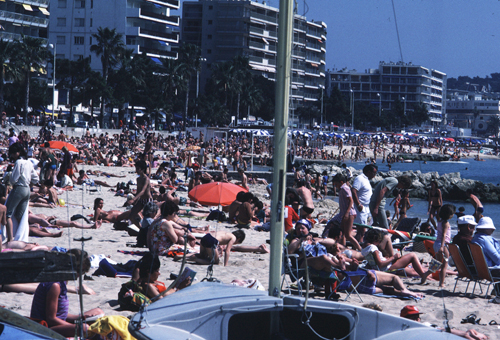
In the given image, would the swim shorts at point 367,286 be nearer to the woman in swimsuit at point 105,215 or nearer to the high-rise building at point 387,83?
the woman in swimsuit at point 105,215

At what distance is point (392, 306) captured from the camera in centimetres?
711

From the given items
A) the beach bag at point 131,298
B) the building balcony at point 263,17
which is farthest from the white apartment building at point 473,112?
the beach bag at point 131,298

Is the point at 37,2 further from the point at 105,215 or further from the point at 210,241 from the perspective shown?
the point at 210,241

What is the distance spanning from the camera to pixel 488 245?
7.30m

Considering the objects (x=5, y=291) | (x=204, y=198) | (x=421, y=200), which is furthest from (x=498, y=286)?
(x=421, y=200)

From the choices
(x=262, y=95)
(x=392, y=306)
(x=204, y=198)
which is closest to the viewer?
(x=392, y=306)

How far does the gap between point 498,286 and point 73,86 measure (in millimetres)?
50683

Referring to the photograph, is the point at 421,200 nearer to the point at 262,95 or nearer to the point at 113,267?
the point at 113,267

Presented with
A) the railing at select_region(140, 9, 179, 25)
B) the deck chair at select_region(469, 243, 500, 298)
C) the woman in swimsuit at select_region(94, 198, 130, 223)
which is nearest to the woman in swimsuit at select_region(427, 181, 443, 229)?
the deck chair at select_region(469, 243, 500, 298)

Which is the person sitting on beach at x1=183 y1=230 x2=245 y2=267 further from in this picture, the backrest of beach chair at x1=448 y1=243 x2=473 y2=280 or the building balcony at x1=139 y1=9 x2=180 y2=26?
the building balcony at x1=139 y1=9 x2=180 y2=26

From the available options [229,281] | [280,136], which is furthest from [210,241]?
[280,136]

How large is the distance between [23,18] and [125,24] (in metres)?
14.8

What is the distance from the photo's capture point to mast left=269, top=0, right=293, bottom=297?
4.44 metres

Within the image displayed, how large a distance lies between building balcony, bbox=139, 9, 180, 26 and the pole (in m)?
75.3
